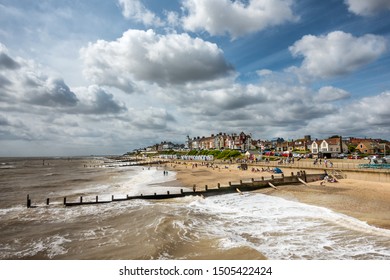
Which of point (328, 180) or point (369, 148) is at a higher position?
point (369, 148)

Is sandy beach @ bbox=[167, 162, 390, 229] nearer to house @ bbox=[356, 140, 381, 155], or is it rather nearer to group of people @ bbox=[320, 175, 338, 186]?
group of people @ bbox=[320, 175, 338, 186]

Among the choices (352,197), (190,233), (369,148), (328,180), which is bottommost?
(190,233)

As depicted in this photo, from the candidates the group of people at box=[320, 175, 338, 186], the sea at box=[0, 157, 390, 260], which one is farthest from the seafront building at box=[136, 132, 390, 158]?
the sea at box=[0, 157, 390, 260]

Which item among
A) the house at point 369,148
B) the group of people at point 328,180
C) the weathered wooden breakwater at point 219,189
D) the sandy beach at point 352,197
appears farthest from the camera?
the house at point 369,148

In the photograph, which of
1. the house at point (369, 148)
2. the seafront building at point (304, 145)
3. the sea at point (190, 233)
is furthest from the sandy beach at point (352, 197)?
the house at point (369, 148)

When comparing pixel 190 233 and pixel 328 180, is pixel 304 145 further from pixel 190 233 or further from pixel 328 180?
pixel 190 233

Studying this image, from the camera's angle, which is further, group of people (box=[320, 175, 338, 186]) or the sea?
group of people (box=[320, 175, 338, 186])

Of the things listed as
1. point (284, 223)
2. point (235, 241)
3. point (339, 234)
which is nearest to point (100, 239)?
point (235, 241)

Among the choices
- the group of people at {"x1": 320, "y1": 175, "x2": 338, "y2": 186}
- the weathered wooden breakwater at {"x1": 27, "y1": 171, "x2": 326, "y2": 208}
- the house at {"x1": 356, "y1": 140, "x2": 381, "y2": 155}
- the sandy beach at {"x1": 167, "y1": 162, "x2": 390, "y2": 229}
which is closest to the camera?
the sandy beach at {"x1": 167, "y1": 162, "x2": 390, "y2": 229}

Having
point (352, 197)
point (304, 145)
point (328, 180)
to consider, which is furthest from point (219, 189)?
point (304, 145)

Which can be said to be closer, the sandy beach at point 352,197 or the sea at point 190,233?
the sea at point 190,233

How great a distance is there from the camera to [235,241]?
13.6m

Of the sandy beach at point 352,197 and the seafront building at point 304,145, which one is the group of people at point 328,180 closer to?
the sandy beach at point 352,197
